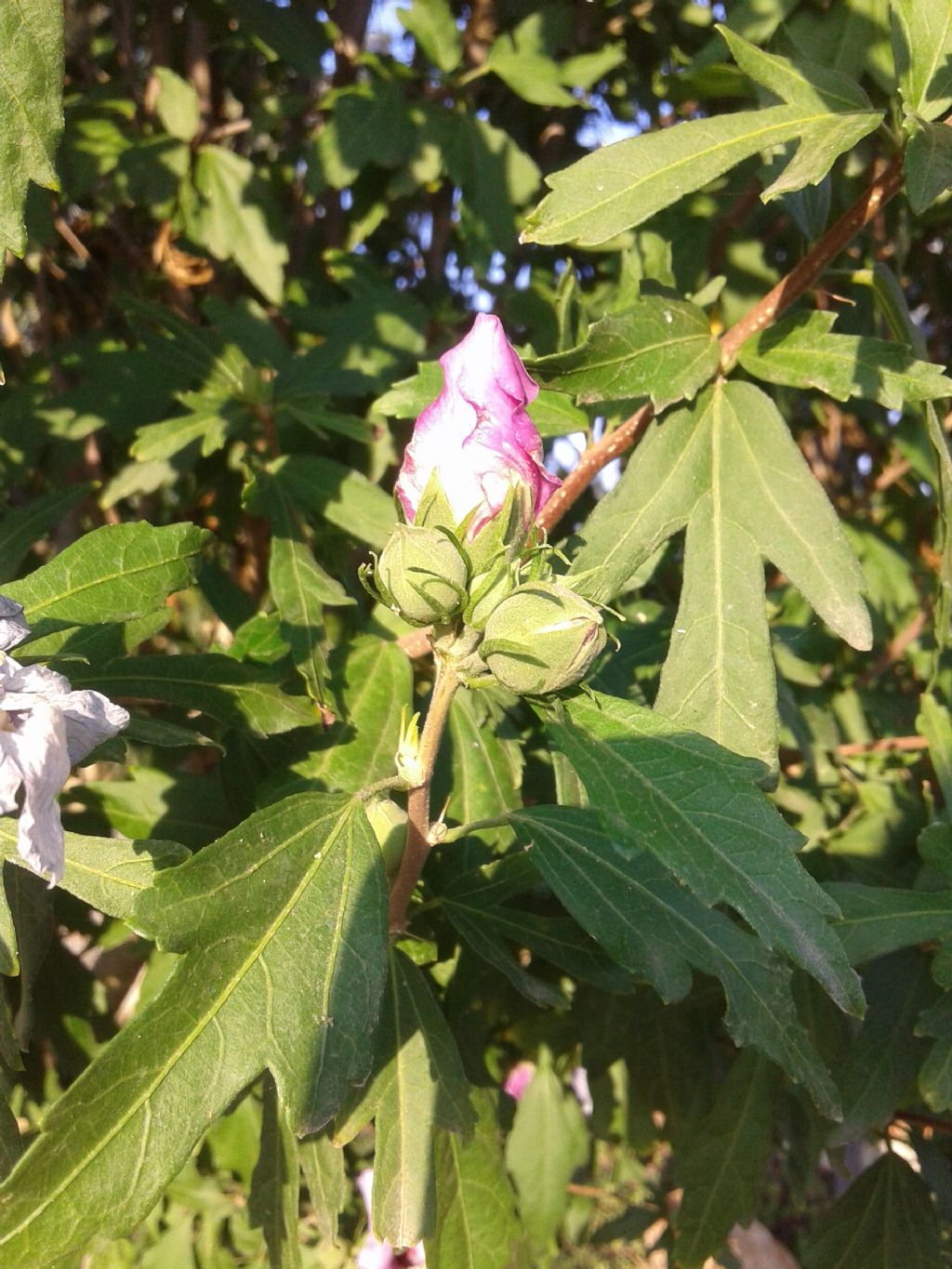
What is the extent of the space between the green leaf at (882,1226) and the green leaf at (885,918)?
1.87ft

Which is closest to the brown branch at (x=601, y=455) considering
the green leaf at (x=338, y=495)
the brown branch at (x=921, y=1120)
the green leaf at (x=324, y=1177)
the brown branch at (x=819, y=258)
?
the brown branch at (x=819, y=258)

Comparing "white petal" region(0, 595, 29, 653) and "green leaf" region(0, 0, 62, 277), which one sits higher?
"green leaf" region(0, 0, 62, 277)

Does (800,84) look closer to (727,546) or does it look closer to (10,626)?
(727,546)

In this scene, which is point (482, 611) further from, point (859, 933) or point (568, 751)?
point (859, 933)

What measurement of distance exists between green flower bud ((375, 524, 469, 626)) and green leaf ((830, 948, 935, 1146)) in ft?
3.32

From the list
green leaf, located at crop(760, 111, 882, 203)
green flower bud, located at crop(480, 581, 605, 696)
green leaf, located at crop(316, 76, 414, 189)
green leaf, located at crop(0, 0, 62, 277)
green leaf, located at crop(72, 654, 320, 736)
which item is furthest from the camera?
green leaf, located at crop(316, 76, 414, 189)

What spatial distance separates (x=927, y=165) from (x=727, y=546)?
17.6 inches

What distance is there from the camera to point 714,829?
3.01ft

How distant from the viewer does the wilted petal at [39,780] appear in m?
0.73

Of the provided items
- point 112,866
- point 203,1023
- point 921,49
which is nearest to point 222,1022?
point 203,1023

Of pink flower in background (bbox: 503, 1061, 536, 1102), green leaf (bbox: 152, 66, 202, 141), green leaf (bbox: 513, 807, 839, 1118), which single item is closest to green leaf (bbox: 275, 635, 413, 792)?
green leaf (bbox: 513, 807, 839, 1118)

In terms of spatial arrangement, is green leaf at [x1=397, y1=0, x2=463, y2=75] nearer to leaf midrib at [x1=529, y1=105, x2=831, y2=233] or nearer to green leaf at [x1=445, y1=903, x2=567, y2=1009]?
leaf midrib at [x1=529, y1=105, x2=831, y2=233]

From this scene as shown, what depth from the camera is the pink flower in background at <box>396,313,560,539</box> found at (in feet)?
3.05

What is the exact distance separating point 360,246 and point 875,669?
146 cm
